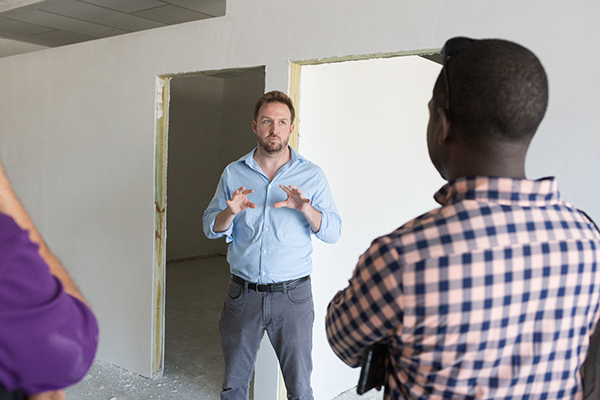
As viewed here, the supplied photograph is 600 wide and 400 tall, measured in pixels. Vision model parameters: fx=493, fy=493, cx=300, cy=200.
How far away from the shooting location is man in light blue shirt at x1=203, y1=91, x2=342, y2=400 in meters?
2.15

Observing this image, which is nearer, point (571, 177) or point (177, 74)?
point (571, 177)

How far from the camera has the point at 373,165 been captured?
289 cm

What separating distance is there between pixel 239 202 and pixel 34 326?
1.50 m

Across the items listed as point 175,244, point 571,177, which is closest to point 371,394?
point 571,177

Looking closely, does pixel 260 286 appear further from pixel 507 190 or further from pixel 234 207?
pixel 507 190

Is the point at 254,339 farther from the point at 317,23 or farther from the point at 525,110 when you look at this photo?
the point at 525,110

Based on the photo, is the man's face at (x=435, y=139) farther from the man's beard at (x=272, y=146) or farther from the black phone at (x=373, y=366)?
the man's beard at (x=272, y=146)

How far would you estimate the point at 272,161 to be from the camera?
2252 millimetres

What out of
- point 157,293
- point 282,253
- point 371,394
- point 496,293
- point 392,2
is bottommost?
point 371,394

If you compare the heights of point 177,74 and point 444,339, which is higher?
point 177,74

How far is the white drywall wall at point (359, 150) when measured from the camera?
8.59 feet

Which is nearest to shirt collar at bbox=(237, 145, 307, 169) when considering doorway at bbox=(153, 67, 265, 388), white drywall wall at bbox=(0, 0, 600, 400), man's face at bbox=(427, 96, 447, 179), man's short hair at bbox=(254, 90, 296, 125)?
man's short hair at bbox=(254, 90, 296, 125)

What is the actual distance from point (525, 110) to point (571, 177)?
3.55 ft

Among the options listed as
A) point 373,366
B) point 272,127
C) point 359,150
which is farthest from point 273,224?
point 373,366
